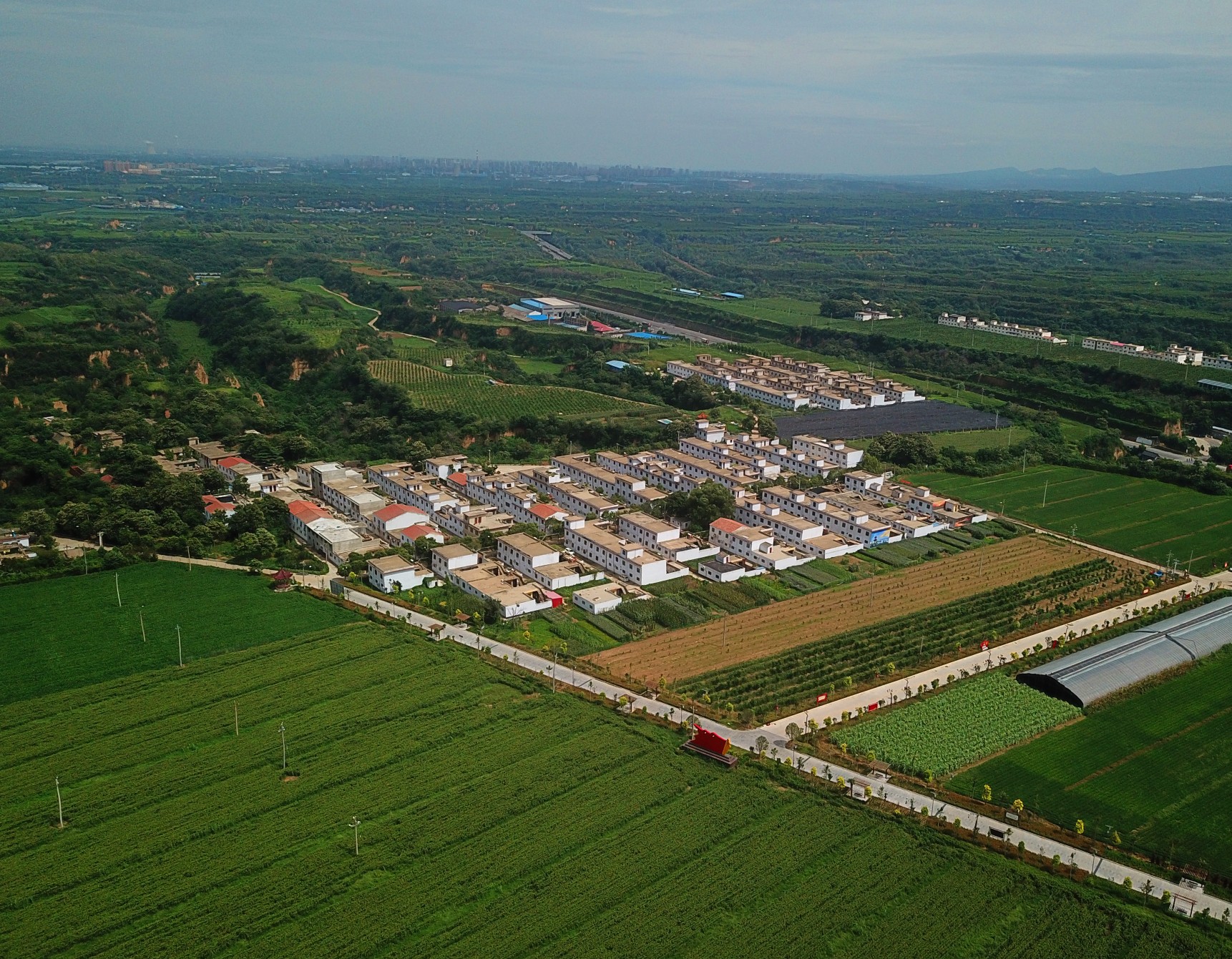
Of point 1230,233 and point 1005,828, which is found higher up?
point 1230,233

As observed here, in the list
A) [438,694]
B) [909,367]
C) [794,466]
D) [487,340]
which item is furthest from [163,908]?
[909,367]

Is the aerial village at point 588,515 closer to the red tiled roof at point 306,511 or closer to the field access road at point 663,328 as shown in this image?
the red tiled roof at point 306,511

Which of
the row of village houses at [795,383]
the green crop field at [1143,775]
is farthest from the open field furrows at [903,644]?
the row of village houses at [795,383]

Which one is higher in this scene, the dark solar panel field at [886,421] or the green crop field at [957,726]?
the dark solar panel field at [886,421]

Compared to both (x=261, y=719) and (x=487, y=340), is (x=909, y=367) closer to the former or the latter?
(x=487, y=340)

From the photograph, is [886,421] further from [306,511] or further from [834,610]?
[306,511]

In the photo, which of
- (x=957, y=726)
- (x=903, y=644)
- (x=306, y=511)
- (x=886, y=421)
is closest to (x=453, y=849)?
(x=957, y=726)

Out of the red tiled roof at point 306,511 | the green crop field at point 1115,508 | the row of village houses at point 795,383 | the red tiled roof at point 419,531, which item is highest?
the row of village houses at point 795,383
